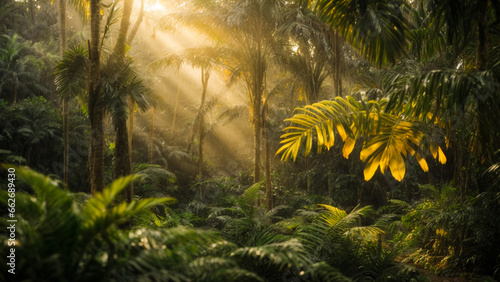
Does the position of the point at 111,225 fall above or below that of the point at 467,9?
below

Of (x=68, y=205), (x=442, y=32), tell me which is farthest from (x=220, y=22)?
(x=68, y=205)

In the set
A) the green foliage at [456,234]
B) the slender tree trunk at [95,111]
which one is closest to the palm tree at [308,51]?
the slender tree trunk at [95,111]

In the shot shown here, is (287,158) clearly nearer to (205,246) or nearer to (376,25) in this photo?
(376,25)

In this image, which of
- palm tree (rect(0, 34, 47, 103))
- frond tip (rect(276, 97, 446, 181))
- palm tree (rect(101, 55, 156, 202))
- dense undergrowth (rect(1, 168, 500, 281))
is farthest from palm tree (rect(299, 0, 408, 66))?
palm tree (rect(0, 34, 47, 103))

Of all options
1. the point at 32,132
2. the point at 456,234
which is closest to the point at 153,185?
the point at 32,132

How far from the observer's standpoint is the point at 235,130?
22469 mm

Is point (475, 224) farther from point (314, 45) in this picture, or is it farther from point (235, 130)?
point (235, 130)

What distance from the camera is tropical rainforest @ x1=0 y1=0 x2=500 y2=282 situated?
2215 mm

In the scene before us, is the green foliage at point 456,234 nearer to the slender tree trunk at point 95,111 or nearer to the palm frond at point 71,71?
the slender tree trunk at point 95,111

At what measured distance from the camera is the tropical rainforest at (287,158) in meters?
2.21

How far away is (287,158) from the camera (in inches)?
258

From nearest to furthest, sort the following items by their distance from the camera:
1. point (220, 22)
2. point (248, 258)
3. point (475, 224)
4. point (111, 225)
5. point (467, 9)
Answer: point (111, 225), point (248, 258), point (467, 9), point (475, 224), point (220, 22)

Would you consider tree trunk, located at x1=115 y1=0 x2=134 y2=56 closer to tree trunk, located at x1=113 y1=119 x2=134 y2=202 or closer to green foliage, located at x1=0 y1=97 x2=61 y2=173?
tree trunk, located at x1=113 y1=119 x2=134 y2=202

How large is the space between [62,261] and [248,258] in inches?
72.6
